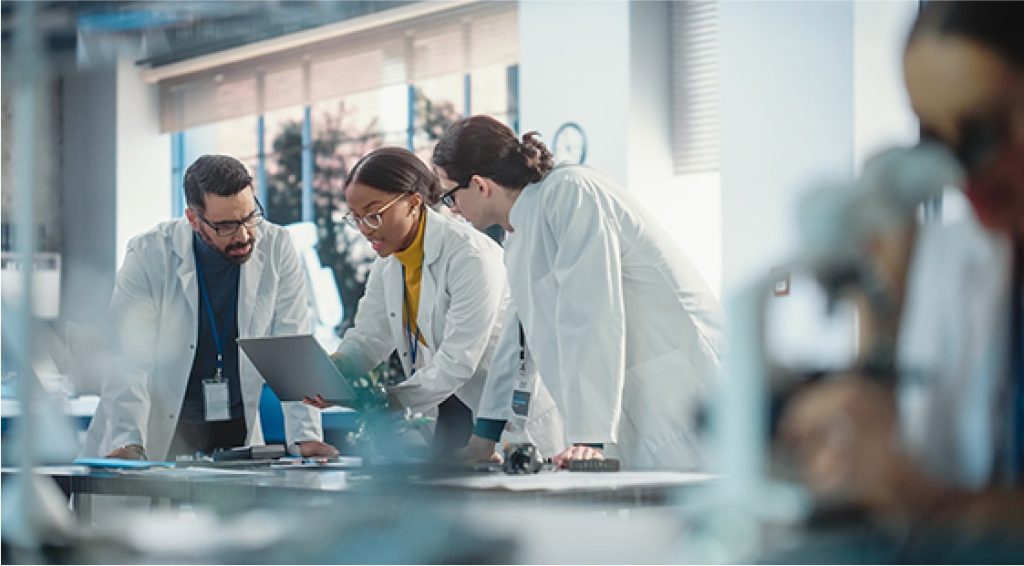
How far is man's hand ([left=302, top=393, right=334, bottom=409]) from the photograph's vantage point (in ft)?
7.36

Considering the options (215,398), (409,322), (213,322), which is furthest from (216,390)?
(409,322)

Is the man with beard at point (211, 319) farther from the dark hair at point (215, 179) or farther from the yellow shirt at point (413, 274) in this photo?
the yellow shirt at point (413, 274)

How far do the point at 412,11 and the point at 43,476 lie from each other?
2.05ft

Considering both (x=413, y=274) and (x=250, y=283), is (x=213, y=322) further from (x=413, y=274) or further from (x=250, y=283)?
(x=413, y=274)

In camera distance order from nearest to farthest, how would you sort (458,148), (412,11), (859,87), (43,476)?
(859,87) < (43,476) < (412,11) < (458,148)

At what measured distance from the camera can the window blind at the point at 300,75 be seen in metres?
1.34

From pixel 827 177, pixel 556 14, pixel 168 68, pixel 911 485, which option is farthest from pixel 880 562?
pixel 556 14

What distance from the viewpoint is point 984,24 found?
0.69 m

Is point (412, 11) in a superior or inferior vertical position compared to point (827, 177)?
superior

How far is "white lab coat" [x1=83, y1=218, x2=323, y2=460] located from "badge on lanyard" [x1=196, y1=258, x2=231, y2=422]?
3 centimetres

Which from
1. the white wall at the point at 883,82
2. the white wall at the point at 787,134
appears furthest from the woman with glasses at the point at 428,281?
the white wall at the point at 883,82

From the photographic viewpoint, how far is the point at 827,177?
0.72m

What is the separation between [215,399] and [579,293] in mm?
854

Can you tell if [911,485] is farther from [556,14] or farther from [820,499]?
[556,14]
